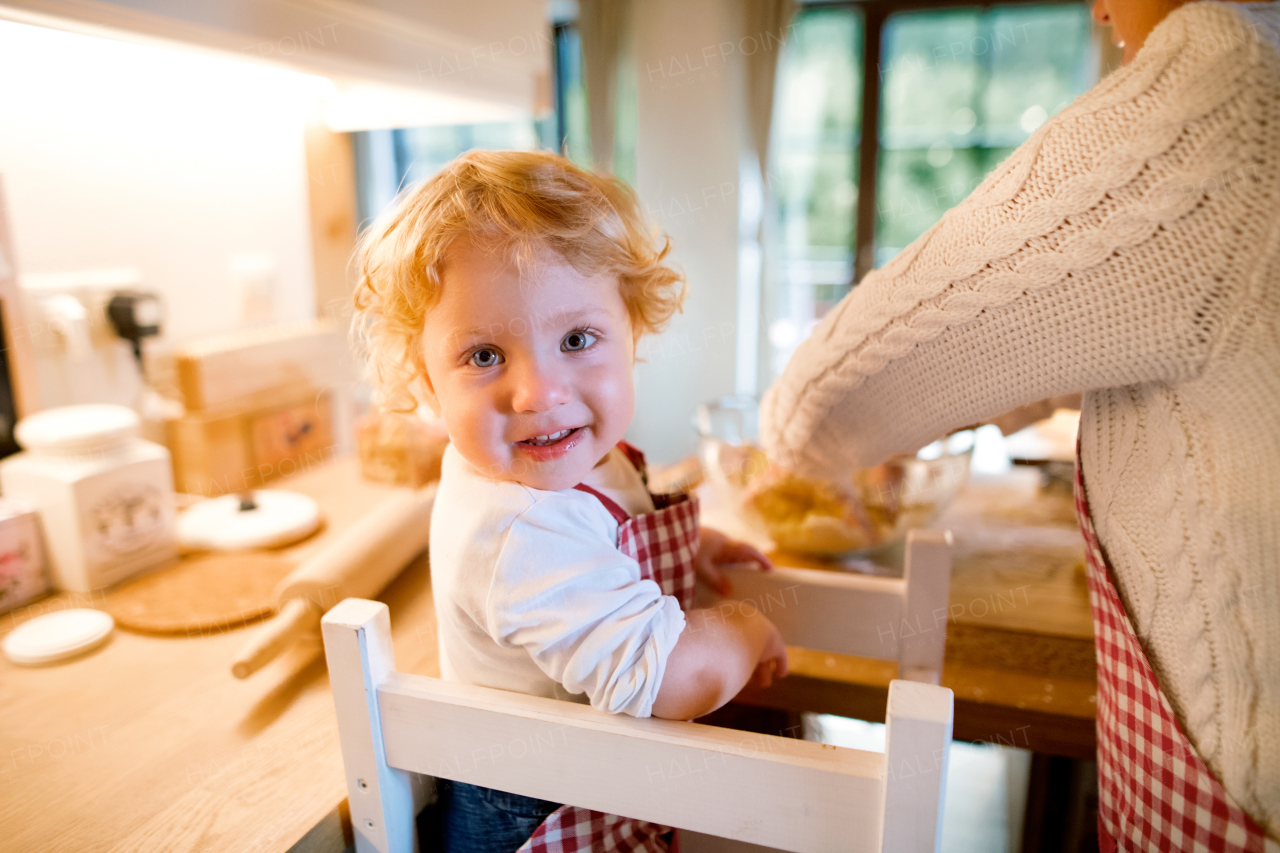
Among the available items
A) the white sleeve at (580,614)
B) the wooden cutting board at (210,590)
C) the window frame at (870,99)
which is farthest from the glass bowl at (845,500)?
the window frame at (870,99)

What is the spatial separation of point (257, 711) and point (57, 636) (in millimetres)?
261

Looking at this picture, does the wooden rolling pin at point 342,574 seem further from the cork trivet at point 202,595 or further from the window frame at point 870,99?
the window frame at point 870,99

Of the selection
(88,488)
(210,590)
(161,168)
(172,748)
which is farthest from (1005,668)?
(161,168)

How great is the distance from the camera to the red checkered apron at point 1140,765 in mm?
471

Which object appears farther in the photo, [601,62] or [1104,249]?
[601,62]

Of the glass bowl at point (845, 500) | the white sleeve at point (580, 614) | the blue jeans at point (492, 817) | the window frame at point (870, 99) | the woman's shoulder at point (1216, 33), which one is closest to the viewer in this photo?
the woman's shoulder at point (1216, 33)

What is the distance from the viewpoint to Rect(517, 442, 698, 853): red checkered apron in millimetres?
568

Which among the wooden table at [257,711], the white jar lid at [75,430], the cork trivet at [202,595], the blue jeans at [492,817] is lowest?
the blue jeans at [492,817]

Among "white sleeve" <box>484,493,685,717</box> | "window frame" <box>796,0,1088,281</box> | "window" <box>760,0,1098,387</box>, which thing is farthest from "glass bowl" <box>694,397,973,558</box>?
"window" <box>760,0,1098,387</box>

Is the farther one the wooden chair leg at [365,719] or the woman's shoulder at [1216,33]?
the wooden chair leg at [365,719]

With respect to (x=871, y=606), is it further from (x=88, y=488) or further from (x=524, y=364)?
(x=88, y=488)

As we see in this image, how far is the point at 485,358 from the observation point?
0.55 meters

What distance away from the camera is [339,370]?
1411mm

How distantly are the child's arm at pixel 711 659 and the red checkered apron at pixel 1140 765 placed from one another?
24cm
